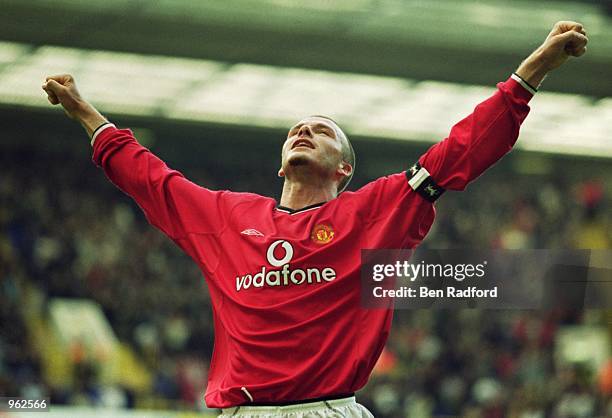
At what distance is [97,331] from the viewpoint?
18.0 meters

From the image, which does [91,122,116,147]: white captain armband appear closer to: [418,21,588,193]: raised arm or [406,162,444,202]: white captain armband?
[406,162,444,202]: white captain armband

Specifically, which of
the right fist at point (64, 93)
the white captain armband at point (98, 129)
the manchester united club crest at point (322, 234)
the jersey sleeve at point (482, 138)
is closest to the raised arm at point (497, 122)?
the jersey sleeve at point (482, 138)

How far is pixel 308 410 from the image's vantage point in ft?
12.0

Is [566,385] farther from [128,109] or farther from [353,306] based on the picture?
[353,306]

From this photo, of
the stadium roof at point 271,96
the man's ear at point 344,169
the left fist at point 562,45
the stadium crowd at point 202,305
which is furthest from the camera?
the stadium roof at point 271,96

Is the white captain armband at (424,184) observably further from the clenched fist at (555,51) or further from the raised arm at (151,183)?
the raised arm at (151,183)

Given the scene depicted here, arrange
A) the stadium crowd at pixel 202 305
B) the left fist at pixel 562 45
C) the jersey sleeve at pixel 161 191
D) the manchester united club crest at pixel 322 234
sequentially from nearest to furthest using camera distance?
the left fist at pixel 562 45 → the manchester united club crest at pixel 322 234 → the jersey sleeve at pixel 161 191 → the stadium crowd at pixel 202 305

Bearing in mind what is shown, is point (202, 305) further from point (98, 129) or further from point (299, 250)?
point (299, 250)

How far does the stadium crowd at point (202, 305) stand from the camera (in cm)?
1622

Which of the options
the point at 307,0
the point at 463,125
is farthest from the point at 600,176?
the point at 463,125

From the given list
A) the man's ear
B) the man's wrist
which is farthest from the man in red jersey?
the man's ear

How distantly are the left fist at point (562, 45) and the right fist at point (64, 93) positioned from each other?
1.82 metres

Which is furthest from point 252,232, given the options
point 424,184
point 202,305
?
point 202,305

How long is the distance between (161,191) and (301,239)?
61 centimetres
